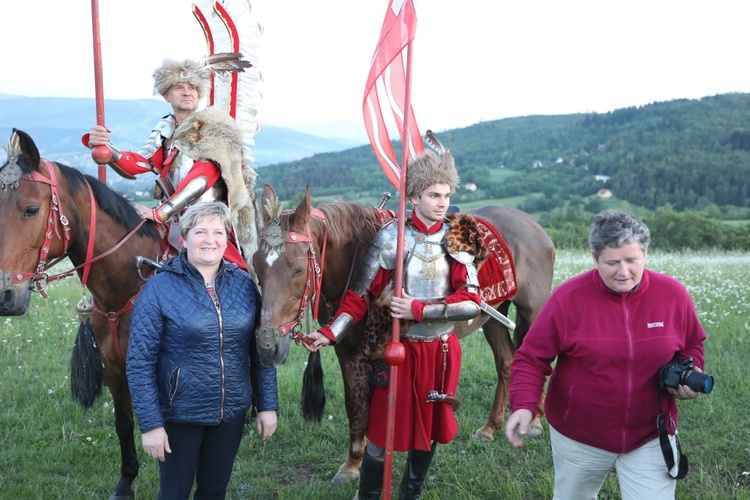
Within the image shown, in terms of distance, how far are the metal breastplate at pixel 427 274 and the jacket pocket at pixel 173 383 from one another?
1429 millimetres

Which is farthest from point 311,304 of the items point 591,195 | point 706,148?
point 706,148

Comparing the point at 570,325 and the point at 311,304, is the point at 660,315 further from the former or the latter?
the point at 311,304

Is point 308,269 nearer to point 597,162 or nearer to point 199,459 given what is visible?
point 199,459

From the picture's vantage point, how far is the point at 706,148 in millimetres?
63906

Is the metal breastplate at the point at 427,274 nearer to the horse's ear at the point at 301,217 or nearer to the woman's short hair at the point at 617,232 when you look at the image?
the horse's ear at the point at 301,217

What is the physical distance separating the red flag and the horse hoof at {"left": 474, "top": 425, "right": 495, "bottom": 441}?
105 inches

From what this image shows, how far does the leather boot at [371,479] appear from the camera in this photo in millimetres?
3689

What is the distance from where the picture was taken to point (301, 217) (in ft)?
11.8

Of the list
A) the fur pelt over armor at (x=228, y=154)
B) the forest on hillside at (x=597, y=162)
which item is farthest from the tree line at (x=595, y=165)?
the fur pelt over armor at (x=228, y=154)

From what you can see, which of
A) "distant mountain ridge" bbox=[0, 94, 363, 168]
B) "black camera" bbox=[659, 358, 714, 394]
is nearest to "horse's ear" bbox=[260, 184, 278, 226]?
"black camera" bbox=[659, 358, 714, 394]

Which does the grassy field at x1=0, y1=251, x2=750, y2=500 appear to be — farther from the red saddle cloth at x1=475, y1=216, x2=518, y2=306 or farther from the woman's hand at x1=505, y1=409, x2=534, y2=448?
the woman's hand at x1=505, y1=409, x2=534, y2=448

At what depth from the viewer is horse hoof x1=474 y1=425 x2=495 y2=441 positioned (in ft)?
17.2

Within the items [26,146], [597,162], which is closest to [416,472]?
[26,146]

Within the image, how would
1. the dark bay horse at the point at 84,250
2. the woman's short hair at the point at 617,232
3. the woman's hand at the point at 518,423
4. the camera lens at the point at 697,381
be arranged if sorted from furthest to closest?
the dark bay horse at the point at 84,250 < the woman's hand at the point at 518,423 < the woman's short hair at the point at 617,232 < the camera lens at the point at 697,381
